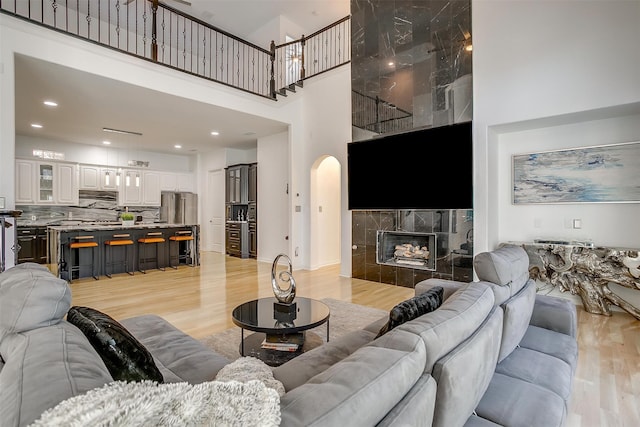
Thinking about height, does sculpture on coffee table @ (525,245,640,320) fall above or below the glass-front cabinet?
below

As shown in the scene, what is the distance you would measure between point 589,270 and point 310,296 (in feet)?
11.5

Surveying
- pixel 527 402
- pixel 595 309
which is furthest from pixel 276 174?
pixel 527 402

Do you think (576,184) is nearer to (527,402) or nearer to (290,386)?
(527,402)

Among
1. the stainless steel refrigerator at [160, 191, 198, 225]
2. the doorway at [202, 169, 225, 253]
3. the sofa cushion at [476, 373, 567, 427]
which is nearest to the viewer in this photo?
the sofa cushion at [476, 373, 567, 427]

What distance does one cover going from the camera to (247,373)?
1188mm

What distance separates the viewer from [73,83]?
172 inches

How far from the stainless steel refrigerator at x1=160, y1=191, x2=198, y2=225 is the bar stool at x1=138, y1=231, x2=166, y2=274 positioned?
3.18 metres

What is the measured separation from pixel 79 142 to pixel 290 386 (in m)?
9.53

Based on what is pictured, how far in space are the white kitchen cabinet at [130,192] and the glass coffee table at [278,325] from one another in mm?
Result: 7654

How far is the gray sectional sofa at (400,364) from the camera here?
743mm

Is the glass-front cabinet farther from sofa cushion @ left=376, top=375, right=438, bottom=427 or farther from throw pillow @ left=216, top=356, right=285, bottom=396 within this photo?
sofa cushion @ left=376, top=375, right=438, bottom=427

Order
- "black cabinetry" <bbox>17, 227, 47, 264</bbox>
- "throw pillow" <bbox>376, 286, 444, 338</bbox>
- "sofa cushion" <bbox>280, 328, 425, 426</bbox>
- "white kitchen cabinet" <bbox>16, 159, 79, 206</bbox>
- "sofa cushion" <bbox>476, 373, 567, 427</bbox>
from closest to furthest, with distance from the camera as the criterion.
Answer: "sofa cushion" <bbox>280, 328, 425, 426</bbox>
"sofa cushion" <bbox>476, 373, 567, 427</bbox>
"throw pillow" <bbox>376, 286, 444, 338</bbox>
"black cabinetry" <bbox>17, 227, 47, 264</bbox>
"white kitchen cabinet" <bbox>16, 159, 79, 206</bbox>

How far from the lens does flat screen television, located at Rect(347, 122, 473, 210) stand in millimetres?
4539

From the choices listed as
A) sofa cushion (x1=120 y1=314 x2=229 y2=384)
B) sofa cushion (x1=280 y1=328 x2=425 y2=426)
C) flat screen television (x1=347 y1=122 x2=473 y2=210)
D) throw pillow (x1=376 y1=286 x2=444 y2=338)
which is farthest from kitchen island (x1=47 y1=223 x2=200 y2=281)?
sofa cushion (x1=280 y1=328 x2=425 y2=426)
